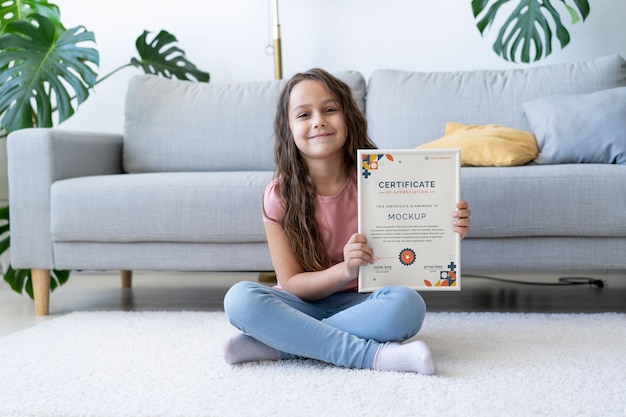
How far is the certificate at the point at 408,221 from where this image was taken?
58.9 inches

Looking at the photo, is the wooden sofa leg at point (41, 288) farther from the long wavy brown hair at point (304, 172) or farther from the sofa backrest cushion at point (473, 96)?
the sofa backrest cushion at point (473, 96)

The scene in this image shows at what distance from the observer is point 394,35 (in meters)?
3.25

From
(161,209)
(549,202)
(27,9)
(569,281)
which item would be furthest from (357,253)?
(27,9)

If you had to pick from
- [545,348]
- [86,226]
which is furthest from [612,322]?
[86,226]

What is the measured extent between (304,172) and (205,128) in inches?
44.0

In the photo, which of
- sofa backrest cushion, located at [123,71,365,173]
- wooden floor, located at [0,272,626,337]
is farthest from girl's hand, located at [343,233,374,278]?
sofa backrest cushion, located at [123,71,365,173]

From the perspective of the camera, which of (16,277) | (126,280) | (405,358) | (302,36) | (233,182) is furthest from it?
(302,36)

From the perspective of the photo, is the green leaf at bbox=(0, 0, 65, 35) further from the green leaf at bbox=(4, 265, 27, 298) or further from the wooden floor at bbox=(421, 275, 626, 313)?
the wooden floor at bbox=(421, 275, 626, 313)

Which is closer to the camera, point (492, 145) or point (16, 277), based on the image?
point (492, 145)

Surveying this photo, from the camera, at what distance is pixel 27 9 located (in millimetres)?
3090

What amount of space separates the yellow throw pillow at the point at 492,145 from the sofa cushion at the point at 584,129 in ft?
0.18

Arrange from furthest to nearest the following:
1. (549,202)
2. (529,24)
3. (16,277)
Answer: (529,24) < (16,277) < (549,202)

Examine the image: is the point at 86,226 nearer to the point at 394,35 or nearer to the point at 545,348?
the point at 545,348

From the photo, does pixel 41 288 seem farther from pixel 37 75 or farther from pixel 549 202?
pixel 549 202
